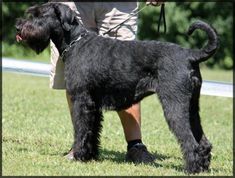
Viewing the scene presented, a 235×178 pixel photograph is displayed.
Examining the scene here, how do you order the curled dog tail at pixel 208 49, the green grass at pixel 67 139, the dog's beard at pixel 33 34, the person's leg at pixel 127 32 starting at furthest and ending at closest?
the person's leg at pixel 127 32, the dog's beard at pixel 33 34, the green grass at pixel 67 139, the curled dog tail at pixel 208 49

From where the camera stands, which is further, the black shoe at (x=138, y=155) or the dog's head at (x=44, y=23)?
the black shoe at (x=138, y=155)

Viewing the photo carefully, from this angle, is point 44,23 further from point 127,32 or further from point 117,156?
point 117,156

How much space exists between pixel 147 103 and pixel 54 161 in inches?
230

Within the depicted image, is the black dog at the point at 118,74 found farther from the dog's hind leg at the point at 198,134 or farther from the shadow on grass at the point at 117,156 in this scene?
the shadow on grass at the point at 117,156

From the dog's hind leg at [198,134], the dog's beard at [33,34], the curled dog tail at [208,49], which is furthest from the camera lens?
the dog's beard at [33,34]

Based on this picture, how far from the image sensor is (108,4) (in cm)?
612

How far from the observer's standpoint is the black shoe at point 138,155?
A: 6.02 m

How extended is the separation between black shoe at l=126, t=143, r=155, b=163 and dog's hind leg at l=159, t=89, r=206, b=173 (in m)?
0.83

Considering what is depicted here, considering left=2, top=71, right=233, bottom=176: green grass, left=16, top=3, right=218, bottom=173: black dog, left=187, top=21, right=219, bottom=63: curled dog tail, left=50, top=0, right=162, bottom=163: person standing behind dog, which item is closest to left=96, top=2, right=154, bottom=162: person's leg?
left=50, top=0, right=162, bottom=163: person standing behind dog

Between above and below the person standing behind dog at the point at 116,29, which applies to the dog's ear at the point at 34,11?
above

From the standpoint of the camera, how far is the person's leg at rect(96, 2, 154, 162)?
611 cm

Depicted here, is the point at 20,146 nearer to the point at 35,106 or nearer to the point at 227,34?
the point at 35,106

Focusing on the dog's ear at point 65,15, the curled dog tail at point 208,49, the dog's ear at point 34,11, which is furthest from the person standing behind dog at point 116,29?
the curled dog tail at point 208,49

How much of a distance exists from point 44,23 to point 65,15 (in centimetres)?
23
